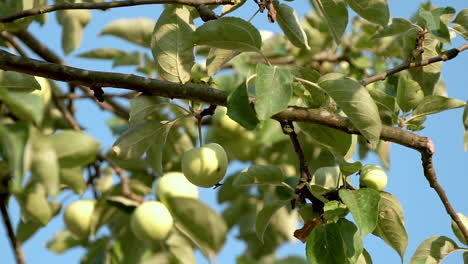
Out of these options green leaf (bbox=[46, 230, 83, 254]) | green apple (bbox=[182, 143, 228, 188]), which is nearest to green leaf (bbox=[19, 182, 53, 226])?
green apple (bbox=[182, 143, 228, 188])

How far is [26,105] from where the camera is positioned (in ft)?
2.36

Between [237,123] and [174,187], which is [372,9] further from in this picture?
[174,187]

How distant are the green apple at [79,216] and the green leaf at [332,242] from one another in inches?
36.8

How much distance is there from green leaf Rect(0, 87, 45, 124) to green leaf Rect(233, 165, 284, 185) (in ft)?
2.55

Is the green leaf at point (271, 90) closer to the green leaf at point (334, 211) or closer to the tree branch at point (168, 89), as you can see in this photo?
the tree branch at point (168, 89)

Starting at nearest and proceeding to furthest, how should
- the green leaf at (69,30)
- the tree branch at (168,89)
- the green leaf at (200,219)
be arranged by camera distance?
1. the green leaf at (200,219)
2. the tree branch at (168,89)
3. the green leaf at (69,30)

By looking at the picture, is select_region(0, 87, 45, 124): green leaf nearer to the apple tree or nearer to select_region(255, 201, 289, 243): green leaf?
the apple tree

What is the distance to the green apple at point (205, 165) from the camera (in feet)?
4.60

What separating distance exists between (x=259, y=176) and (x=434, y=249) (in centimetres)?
43

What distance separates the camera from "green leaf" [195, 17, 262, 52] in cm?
129

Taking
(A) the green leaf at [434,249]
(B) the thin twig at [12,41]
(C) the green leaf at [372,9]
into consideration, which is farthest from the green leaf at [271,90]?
(B) the thin twig at [12,41]

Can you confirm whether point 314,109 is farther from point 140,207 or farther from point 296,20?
point 140,207

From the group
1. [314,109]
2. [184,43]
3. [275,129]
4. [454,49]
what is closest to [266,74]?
[314,109]

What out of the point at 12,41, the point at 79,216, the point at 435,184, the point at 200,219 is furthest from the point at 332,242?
the point at 12,41
